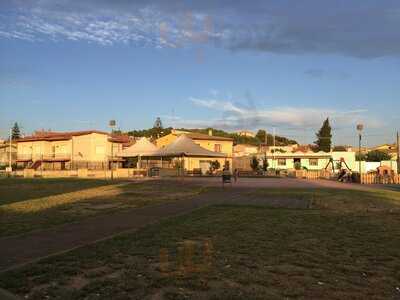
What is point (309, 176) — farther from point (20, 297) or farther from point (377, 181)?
point (20, 297)

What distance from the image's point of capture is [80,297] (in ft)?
17.9

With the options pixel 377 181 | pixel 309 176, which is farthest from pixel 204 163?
pixel 377 181

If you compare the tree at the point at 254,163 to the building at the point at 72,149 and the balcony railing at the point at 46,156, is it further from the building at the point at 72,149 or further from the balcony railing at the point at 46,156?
the balcony railing at the point at 46,156

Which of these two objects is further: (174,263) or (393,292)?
(174,263)

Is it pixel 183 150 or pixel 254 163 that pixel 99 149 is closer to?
pixel 254 163

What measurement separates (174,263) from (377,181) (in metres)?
37.9

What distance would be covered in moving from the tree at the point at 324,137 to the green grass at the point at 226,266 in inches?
3802

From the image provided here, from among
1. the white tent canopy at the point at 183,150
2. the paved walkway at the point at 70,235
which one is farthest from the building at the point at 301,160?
the paved walkway at the point at 70,235

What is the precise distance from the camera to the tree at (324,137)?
105312 millimetres

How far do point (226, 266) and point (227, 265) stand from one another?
2.9 inches

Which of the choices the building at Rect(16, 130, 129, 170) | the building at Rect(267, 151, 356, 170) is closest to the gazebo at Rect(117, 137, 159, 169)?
the building at Rect(16, 130, 129, 170)

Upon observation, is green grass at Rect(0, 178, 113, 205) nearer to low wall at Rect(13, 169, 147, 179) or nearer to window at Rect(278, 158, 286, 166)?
low wall at Rect(13, 169, 147, 179)

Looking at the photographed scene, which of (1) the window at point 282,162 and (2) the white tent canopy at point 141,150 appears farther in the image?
(1) the window at point 282,162

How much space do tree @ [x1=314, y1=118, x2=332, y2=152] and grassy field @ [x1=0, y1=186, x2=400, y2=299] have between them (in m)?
96.3
